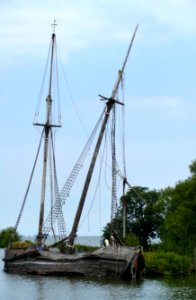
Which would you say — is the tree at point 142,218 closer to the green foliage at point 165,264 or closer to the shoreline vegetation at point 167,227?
the shoreline vegetation at point 167,227

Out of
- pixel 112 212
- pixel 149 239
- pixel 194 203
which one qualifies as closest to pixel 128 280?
pixel 112 212

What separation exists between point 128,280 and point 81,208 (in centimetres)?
1005

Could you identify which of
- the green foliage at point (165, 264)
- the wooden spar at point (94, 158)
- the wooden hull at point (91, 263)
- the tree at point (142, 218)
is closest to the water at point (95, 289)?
the wooden hull at point (91, 263)

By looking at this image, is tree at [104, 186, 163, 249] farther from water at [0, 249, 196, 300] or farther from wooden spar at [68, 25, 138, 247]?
water at [0, 249, 196, 300]

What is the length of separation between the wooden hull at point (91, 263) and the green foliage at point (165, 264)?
2413 mm

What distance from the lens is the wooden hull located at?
55688 mm

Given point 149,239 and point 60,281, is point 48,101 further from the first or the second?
point 149,239

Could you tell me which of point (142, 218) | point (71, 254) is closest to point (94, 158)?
point (71, 254)

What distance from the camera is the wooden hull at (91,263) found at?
183ft

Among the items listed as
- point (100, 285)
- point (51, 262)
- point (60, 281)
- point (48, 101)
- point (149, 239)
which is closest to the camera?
point (100, 285)

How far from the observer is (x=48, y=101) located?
71.4 metres

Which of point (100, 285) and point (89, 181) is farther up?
point (89, 181)

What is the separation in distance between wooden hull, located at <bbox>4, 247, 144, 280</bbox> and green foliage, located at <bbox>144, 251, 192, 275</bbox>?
241cm

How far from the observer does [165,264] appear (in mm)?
60531
